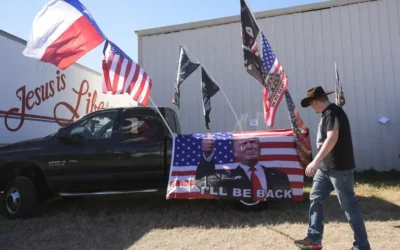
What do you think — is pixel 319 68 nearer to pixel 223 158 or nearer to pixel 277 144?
pixel 277 144

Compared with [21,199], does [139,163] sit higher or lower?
higher

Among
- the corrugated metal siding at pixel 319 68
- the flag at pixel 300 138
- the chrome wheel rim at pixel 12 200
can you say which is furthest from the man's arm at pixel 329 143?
the corrugated metal siding at pixel 319 68

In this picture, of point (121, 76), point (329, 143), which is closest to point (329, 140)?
point (329, 143)

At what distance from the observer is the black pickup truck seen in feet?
18.9

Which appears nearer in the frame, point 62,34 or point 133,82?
point 62,34

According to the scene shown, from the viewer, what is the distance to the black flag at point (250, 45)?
18.1 feet

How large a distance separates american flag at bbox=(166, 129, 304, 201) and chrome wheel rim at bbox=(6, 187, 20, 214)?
248cm

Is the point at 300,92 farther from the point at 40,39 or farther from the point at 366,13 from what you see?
the point at 40,39

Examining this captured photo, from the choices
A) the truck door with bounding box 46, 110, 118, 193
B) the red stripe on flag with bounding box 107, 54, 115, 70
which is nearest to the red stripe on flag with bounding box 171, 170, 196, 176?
the truck door with bounding box 46, 110, 118, 193

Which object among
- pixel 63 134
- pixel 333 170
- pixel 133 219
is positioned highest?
pixel 63 134

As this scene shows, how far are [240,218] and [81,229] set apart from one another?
2333mm

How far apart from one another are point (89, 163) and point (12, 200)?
1408mm

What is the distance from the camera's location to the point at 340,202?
3.71m

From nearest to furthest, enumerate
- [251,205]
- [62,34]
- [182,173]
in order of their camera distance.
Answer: [62,34], [182,173], [251,205]
